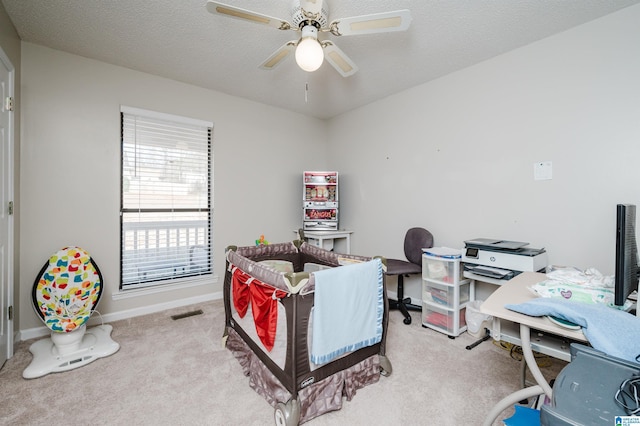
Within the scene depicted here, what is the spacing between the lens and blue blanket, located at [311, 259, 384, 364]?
4.84 ft

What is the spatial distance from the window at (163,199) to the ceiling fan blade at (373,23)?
7.28 ft

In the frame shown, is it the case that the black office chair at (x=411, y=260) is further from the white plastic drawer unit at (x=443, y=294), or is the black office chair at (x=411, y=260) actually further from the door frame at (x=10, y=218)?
the door frame at (x=10, y=218)

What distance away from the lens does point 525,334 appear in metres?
1.10

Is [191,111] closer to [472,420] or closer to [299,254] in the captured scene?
[299,254]

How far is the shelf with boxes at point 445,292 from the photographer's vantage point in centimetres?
242

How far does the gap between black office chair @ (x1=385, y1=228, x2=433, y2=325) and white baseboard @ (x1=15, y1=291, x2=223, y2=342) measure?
2.17m

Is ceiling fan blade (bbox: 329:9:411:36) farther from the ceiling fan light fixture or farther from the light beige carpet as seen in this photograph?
the light beige carpet

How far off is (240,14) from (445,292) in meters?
2.66

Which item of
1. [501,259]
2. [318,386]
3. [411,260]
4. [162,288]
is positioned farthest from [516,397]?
[162,288]

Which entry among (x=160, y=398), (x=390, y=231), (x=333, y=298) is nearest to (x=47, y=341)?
(x=160, y=398)

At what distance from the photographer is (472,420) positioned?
1485mm

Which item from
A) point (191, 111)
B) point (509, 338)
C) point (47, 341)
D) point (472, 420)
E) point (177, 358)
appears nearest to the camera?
point (509, 338)

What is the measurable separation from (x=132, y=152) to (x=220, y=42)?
1.50m

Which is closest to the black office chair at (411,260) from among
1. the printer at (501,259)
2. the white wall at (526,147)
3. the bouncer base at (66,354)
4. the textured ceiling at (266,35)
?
the white wall at (526,147)
